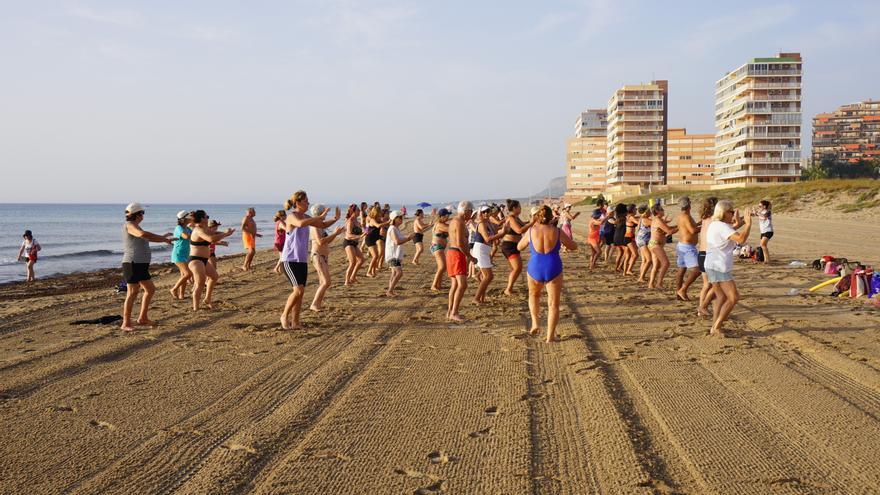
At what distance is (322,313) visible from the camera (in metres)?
9.59

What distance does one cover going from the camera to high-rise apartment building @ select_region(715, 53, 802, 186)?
72.2 m

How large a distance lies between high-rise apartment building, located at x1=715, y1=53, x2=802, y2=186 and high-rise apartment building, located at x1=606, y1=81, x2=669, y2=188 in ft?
82.8

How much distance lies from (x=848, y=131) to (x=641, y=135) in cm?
7858

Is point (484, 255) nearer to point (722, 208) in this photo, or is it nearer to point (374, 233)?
point (722, 208)

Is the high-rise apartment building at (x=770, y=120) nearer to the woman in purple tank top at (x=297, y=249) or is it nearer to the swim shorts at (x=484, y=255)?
the swim shorts at (x=484, y=255)

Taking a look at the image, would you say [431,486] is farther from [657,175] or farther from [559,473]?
[657,175]

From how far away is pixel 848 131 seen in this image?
147500 mm

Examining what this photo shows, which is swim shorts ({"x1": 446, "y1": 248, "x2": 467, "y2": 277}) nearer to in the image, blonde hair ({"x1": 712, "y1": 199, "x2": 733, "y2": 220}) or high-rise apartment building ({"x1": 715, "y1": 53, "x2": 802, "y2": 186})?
blonde hair ({"x1": 712, "y1": 199, "x2": 733, "y2": 220})

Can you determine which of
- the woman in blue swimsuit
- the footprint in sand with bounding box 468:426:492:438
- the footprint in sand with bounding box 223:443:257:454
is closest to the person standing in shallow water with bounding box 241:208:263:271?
the woman in blue swimsuit

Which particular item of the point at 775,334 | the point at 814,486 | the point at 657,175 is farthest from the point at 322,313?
the point at 657,175

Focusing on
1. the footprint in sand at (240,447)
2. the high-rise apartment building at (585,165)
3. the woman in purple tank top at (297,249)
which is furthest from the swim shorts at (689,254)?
the high-rise apartment building at (585,165)

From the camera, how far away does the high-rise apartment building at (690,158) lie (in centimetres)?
10900

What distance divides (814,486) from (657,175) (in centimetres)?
10366

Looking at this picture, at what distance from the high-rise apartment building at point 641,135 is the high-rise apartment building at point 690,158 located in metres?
8.69
